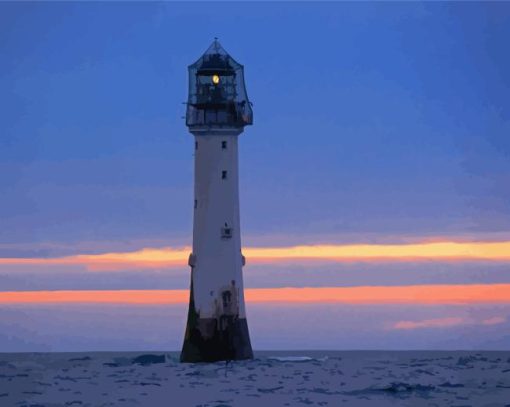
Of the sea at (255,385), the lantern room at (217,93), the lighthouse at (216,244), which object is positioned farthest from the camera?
the lantern room at (217,93)

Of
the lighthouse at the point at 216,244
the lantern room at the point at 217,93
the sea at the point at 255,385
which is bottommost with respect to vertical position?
the sea at the point at 255,385

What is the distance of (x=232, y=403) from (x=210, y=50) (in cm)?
2088

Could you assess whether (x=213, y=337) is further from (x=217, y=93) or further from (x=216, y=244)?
(x=217, y=93)

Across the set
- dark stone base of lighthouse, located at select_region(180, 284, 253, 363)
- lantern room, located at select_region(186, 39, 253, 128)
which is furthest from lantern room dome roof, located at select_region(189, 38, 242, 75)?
dark stone base of lighthouse, located at select_region(180, 284, 253, 363)

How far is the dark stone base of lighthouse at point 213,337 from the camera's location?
54.8 meters

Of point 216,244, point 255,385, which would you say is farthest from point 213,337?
point 255,385

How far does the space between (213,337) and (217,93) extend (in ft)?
31.6

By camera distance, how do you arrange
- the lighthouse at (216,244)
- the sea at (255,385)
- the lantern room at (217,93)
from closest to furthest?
the sea at (255,385), the lighthouse at (216,244), the lantern room at (217,93)

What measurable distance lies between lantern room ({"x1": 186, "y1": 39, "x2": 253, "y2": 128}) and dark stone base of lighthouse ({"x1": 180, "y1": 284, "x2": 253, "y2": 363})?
22.5 ft

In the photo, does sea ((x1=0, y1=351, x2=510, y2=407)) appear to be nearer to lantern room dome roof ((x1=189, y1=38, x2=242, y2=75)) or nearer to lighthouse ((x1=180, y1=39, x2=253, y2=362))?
lighthouse ((x1=180, y1=39, x2=253, y2=362))

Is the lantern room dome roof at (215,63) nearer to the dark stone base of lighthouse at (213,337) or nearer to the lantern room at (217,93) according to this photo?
the lantern room at (217,93)

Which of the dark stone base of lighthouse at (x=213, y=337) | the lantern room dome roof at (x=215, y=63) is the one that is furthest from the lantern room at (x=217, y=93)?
the dark stone base of lighthouse at (x=213, y=337)

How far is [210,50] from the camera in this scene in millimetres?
57062

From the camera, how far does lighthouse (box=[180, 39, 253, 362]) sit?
5462 cm
